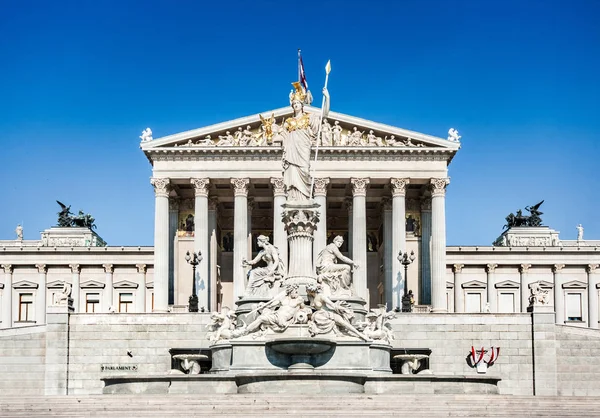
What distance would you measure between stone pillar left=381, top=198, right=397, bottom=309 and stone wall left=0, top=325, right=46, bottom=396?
28.5 m

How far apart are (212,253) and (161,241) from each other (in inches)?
174

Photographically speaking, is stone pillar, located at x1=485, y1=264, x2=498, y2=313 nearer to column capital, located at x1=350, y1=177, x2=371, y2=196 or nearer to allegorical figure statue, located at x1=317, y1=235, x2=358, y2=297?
column capital, located at x1=350, y1=177, x2=371, y2=196

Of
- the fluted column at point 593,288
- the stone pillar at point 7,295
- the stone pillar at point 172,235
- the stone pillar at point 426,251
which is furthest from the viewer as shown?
the fluted column at point 593,288

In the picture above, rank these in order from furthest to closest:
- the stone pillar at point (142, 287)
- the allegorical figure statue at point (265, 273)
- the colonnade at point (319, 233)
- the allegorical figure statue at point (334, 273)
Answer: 1. the stone pillar at point (142, 287)
2. the colonnade at point (319, 233)
3. the allegorical figure statue at point (265, 273)
4. the allegorical figure statue at point (334, 273)

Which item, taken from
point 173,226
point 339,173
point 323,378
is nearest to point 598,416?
point 323,378

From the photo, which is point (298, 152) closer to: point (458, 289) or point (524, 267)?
point (458, 289)

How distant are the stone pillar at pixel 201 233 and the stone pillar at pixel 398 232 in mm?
13221

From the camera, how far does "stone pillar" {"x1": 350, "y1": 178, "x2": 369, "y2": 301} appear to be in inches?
3066

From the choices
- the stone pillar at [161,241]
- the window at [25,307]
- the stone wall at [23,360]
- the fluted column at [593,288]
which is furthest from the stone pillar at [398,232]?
the window at [25,307]

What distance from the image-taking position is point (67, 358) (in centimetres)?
5622

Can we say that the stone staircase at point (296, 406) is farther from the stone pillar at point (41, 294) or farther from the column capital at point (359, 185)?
the stone pillar at point (41, 294)

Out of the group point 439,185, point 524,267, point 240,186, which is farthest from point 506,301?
point 240,186

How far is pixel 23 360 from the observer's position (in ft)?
184

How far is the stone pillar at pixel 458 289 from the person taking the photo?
9550cm
